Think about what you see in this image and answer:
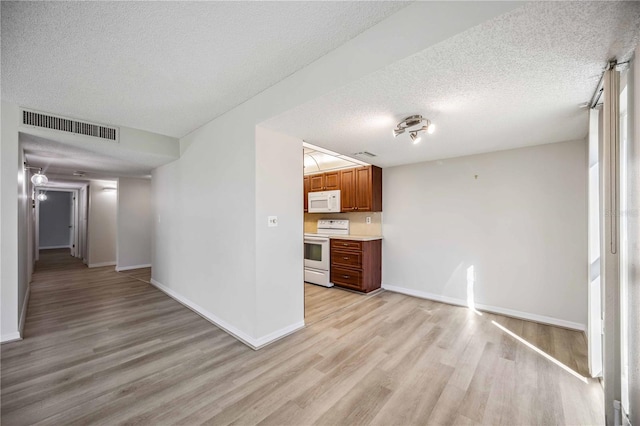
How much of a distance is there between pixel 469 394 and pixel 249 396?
1641mm

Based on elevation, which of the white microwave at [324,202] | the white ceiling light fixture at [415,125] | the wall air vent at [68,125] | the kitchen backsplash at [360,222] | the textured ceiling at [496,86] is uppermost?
the wall air vent at [68,125]

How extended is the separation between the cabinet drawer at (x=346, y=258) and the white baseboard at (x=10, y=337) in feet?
13.2

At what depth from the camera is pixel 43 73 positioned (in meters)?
2.13

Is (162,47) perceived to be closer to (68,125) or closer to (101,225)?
(68,125)

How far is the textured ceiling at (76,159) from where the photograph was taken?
130 inches

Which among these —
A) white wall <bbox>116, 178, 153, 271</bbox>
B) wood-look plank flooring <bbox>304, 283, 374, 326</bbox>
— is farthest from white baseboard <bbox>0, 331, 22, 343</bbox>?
white wall <bbox>116, 178, 153, 271</bbox>

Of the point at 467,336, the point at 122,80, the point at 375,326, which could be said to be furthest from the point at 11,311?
the point at 467,336

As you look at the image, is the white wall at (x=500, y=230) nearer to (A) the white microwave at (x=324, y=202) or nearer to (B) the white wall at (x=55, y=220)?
(A) the white microwave at (x=324, y=202)

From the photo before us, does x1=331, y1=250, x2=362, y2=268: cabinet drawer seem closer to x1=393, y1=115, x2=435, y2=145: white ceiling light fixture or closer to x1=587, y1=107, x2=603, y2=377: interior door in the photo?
x1=393, y1=115, x2=435, y2=145: white ceiling light fixture

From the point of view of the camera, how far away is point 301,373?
7.01ft

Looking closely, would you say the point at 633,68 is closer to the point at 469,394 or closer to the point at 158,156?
the point at 469,394

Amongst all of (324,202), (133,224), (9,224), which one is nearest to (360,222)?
(324,202)

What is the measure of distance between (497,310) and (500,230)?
3.60ft

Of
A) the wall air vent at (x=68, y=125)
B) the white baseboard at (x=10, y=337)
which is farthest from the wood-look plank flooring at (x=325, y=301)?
the wall air vent at (x=68, y=125)
